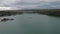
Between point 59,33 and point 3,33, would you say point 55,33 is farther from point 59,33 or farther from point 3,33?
point 3,33

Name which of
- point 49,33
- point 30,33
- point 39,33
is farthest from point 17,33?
Answer: point 49,33

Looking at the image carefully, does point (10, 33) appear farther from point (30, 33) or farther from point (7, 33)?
point (30, 33)

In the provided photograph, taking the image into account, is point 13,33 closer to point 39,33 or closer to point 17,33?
point 17,33

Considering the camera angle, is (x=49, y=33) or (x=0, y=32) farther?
(x=0, y=32)

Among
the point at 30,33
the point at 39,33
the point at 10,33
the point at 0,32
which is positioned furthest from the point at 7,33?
the point at 39,33

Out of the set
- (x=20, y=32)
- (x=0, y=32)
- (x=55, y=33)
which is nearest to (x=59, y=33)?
(x=55, y=33)

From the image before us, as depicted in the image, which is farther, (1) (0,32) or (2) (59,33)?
(1) (0,32)

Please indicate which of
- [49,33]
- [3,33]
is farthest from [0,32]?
[49,33]
